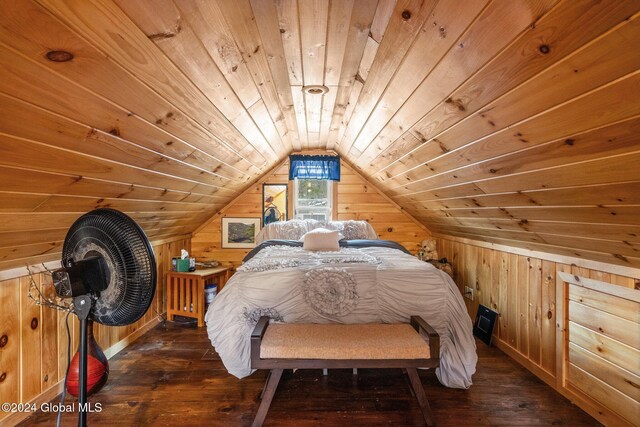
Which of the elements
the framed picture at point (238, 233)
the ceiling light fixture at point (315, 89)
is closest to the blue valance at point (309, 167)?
the framed picture at point (238, 233)

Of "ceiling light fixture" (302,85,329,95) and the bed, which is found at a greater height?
"ceiling light fixture" (302,85,329,95)

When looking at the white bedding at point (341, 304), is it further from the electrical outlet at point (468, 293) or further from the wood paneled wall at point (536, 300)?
the electrical outlet at point (468, 293)

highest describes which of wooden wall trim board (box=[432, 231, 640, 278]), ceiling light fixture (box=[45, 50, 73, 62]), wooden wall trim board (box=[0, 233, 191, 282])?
ceiling light fixture (box=[45, 50, 73, 62])

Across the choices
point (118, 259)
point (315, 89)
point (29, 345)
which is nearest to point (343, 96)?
point (315, 89)

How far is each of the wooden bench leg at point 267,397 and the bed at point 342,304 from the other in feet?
1.34

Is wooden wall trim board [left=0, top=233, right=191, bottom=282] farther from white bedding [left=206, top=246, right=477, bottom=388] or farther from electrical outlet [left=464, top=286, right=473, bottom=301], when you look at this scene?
electrical outlet [left=464, top=286, right=473, bottom=301]

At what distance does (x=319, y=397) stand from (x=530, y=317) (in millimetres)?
1579

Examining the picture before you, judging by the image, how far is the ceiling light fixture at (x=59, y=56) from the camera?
2.85ft

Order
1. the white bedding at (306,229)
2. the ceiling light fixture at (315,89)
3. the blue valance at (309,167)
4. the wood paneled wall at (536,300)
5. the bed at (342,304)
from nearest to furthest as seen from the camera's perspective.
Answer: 1. the wood paneled wall at (536,300)
2. the ceiling light fixture at (315,89)
3. the bed at (342,304)
4. the white bedding at (306,229)
5. the blue valance at (309,167)

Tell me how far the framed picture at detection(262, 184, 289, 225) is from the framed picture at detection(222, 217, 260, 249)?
0.66ft

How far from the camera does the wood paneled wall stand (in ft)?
5.65

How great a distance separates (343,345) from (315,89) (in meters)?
1.45

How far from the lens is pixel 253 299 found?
80.9 inches

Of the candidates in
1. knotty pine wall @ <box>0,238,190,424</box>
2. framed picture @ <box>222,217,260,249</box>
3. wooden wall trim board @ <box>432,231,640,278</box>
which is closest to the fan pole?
knotty pine wall @ <box>0,238,190,424</box>
